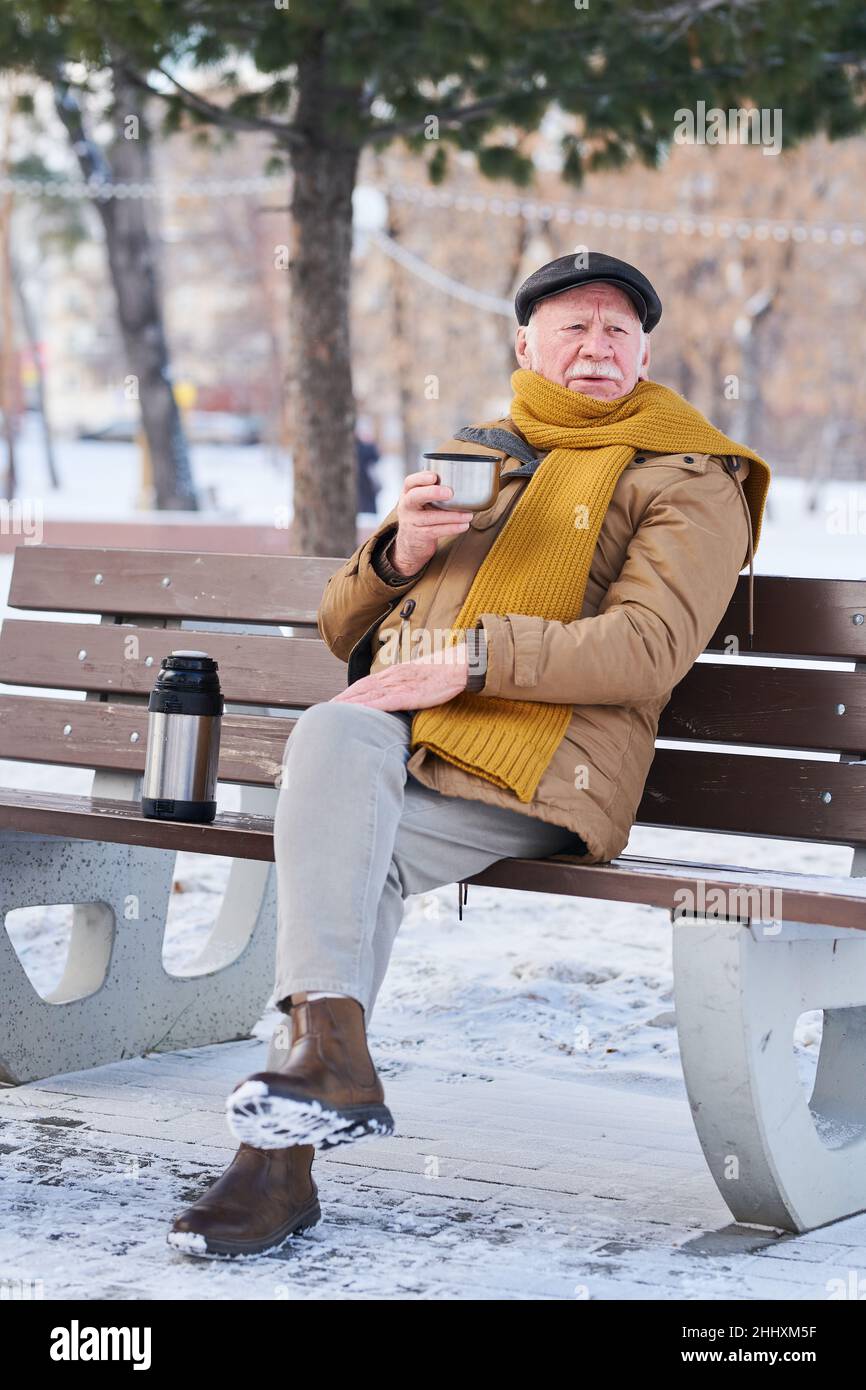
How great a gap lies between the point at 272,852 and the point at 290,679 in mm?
867

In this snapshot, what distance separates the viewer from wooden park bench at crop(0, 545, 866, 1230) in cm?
316

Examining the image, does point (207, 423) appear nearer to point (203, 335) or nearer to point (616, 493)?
point (203, 335)

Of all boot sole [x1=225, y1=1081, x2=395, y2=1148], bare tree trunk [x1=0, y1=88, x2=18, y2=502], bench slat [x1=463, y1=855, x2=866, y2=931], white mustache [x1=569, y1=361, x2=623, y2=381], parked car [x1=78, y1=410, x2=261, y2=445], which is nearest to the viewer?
boot sole [x1=225, y1=1081, x2=395, y2=1148]

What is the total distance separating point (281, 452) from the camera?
5400 centimetres

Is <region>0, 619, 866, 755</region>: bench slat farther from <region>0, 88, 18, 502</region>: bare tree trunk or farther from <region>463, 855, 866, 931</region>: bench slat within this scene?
<region>0, 88, 18, 502</region>: bare tree trunk

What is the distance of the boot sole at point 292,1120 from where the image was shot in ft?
9.31

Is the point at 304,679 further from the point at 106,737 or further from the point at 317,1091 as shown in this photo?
the point at 317,1091

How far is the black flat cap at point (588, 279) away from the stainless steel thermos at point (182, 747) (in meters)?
0.98

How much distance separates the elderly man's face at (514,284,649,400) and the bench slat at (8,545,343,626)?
0.75 meters

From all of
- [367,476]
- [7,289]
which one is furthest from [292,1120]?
[7,289]

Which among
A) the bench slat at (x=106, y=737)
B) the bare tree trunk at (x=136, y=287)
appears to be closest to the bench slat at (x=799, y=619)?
the bench slat at (x=106, y=737)

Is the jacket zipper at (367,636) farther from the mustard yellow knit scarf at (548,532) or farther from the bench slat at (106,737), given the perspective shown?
the bench slat at (106,737)

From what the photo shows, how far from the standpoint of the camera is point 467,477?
11.0 ft

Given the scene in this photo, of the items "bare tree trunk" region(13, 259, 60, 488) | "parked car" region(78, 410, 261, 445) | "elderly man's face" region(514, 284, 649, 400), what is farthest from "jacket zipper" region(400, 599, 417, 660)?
"parked car" region(78, 410, 261, 445)
